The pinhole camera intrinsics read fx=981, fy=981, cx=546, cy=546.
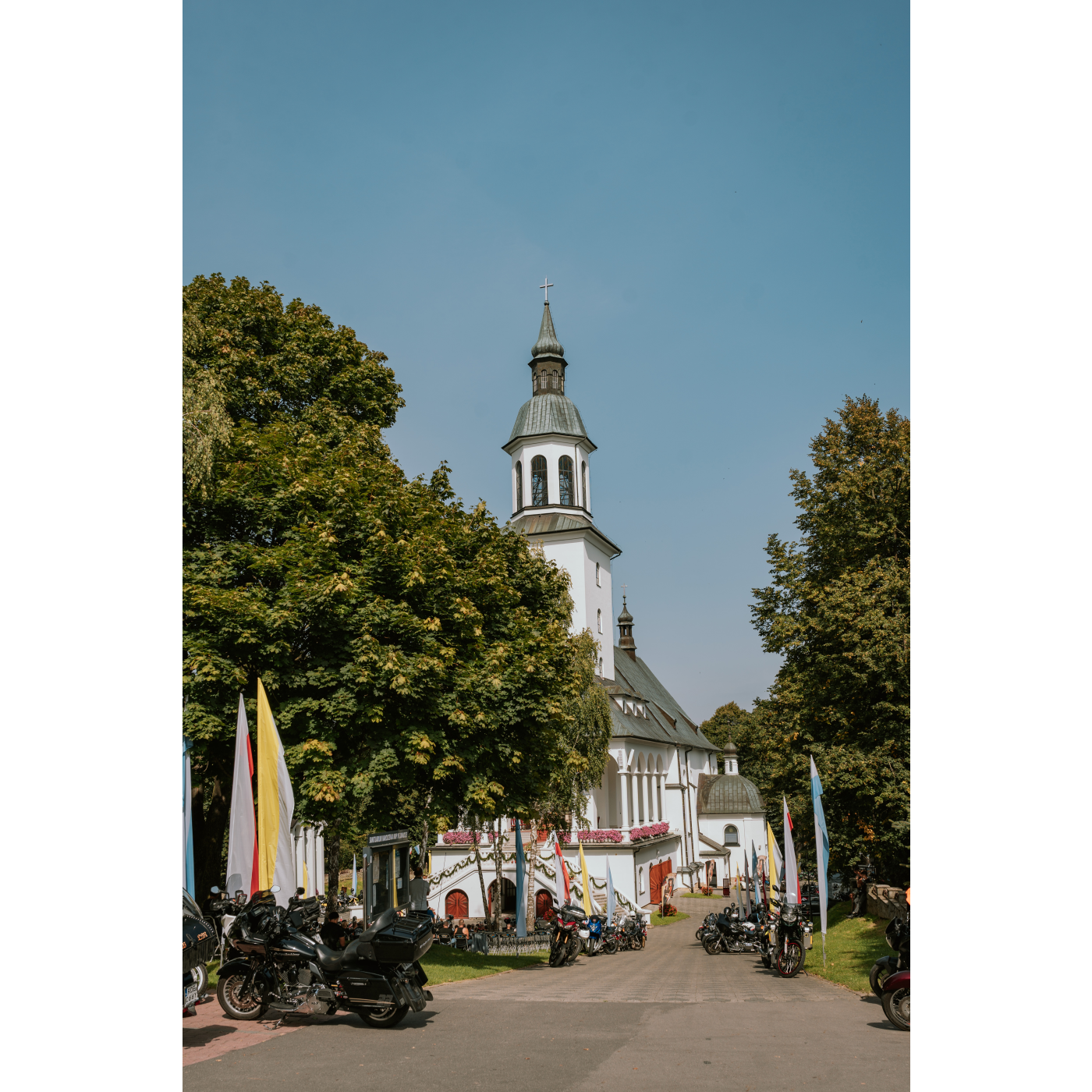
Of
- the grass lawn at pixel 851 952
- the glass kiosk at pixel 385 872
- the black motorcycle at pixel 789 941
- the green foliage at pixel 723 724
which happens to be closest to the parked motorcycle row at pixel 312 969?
the glass kiosk at pixel 385 872

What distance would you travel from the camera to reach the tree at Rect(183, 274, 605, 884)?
1683 cm

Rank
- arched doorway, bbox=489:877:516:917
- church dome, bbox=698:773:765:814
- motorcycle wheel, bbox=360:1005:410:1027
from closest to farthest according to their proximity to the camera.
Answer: motorcycle wheel, bbox=360:1005:410:1027
arched doorway, bbox=489:877:516:917
church dome, bbox=698:773:765:814

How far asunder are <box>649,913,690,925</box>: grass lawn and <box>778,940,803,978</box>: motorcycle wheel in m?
29.2

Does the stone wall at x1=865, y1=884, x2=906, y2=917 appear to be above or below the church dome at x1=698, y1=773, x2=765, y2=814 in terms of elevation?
above

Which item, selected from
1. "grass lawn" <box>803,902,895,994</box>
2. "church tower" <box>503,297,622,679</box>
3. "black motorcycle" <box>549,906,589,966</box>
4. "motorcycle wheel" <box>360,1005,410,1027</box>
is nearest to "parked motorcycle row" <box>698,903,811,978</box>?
"grass lawn" <box>803,902,895,994</box>

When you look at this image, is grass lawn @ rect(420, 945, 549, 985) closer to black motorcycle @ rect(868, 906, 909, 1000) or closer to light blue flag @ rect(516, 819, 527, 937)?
light blue flag @ rect(516, 819, 527, 937)

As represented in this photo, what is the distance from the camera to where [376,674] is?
17.0 m

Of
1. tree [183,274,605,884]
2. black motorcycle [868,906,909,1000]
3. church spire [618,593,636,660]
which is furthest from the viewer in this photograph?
church spire [618,593,636,660]

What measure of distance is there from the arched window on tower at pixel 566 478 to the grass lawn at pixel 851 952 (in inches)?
1171

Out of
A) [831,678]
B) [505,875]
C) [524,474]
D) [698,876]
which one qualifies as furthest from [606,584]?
[831,678]

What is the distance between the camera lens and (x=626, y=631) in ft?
292

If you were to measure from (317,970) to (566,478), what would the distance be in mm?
45243

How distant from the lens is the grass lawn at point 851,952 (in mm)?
17870

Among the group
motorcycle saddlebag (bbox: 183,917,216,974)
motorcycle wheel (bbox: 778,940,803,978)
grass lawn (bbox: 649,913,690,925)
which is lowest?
grass lawn (bbox: 649,913,690,925)
